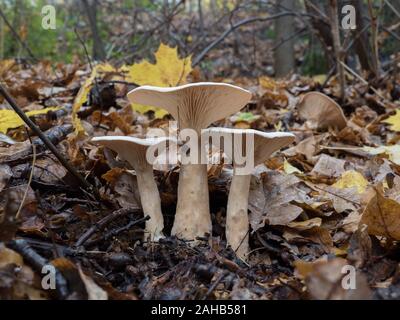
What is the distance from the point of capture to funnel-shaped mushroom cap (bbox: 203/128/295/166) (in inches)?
65.1

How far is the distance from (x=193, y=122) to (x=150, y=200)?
411mm

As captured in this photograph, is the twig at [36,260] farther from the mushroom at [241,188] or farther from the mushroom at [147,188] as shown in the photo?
the mushroom at [241,188]

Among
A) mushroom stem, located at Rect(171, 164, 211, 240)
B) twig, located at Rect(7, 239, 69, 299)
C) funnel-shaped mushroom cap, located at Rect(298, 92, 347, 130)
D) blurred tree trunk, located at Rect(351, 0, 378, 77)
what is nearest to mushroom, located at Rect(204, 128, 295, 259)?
mushroom stem, located at Rect(171, 164, 211, 240)

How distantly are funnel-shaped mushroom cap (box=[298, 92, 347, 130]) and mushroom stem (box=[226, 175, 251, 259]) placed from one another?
5.82 ft

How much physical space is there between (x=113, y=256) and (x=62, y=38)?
8.89 meters

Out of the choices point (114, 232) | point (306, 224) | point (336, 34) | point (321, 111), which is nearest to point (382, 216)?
point (306, 224)

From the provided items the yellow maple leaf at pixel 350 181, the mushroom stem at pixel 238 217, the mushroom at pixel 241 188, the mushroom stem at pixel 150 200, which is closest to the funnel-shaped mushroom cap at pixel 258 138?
the mushroom at pixel 241 188

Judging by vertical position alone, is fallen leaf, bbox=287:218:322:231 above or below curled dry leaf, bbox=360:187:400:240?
below

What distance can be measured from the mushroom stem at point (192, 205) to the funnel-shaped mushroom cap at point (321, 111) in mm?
1807

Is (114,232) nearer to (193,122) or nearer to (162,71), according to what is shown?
(193,122)

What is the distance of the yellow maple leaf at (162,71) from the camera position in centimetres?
320

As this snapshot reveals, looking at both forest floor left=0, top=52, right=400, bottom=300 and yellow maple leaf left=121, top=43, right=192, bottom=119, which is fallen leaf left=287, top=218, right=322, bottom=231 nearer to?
forest floor left=0, top=52, right=400, bottom=300

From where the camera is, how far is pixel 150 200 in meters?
1.87
